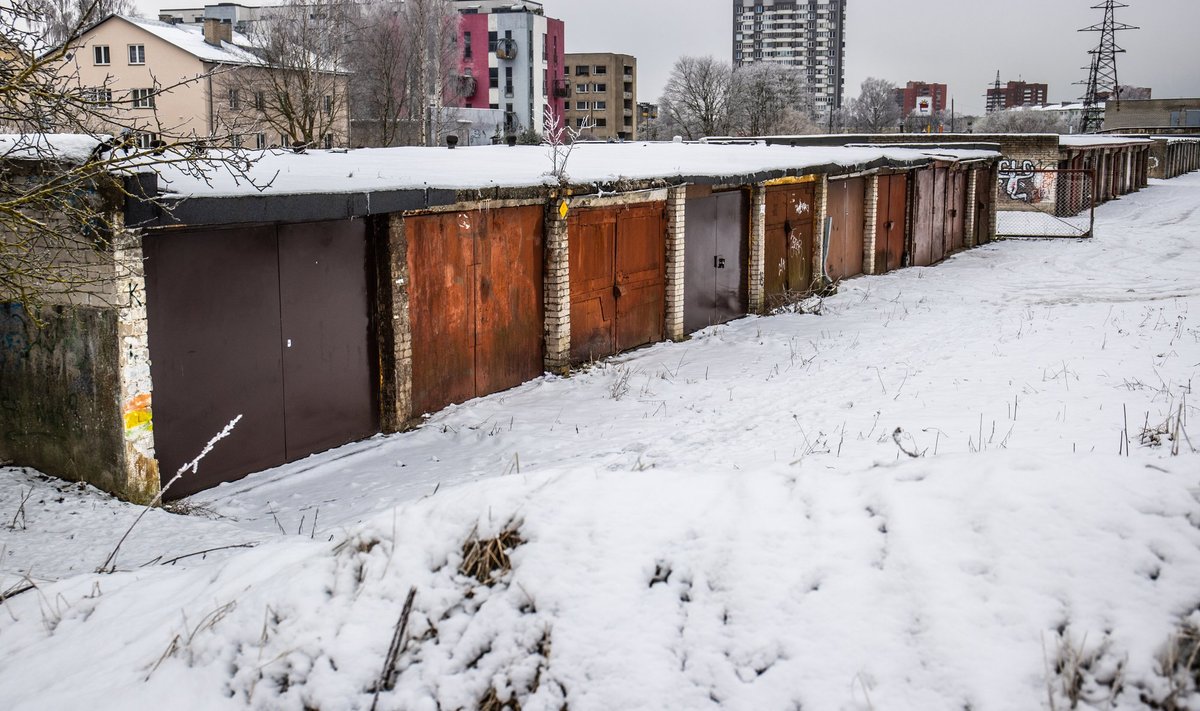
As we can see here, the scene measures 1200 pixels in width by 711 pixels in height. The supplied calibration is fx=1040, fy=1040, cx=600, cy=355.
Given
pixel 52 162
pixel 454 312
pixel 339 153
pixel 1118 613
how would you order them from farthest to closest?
pixel 339 153 < pixel 454 312 < pixel 52 162 < pixel 1118 613

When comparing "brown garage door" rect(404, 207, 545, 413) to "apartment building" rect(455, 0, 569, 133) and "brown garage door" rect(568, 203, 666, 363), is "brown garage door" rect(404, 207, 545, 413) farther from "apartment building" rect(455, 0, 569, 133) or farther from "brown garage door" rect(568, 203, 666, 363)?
"apartment building" rect(455, 0, 569, 133)

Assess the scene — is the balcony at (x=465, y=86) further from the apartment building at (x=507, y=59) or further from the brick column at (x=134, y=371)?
the brick column at (x=134, y=371)

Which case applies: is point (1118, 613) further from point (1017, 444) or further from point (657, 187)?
point (657, 187)

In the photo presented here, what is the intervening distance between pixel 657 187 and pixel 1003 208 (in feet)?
83.8

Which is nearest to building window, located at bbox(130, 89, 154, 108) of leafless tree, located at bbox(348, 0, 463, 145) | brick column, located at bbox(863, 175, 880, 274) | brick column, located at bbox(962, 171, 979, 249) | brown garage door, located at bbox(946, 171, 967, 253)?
brick column, located at bbox(863, 175, 880, 274)

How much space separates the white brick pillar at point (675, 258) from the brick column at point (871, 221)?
297 inches

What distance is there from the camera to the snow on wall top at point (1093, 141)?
115ft

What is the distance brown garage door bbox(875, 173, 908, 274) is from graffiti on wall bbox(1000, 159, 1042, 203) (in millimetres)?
13775

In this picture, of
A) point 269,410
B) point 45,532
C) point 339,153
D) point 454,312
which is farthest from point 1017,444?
point 339,153

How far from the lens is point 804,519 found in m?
4.23

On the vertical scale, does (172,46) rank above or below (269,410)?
above

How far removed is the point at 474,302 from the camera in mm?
11008

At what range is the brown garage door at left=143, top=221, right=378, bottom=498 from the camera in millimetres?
7828

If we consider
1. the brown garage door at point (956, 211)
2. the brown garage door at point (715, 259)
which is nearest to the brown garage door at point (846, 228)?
the brown garage door at point (715, 259)
